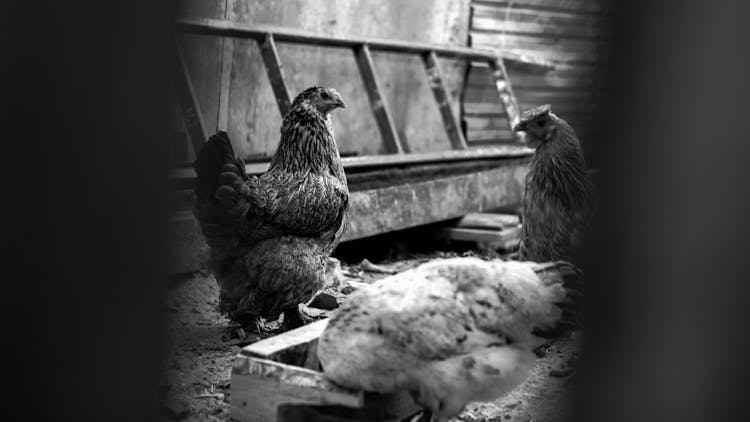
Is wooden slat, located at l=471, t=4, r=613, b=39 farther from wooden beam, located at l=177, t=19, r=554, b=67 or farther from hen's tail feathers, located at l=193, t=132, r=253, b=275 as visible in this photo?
hen's tail feathers, located at l=193, t=132, r=253, b=275

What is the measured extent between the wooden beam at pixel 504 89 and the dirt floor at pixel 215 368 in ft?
12.4

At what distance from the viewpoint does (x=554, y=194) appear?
381 centimetres

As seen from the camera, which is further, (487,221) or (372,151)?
(372,151)

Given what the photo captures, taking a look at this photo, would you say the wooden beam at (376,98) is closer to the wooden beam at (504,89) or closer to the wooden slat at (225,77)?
the wooden slat at (225,77)

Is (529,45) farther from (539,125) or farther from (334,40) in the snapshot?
(539,125)

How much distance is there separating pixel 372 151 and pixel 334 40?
5.99 feet

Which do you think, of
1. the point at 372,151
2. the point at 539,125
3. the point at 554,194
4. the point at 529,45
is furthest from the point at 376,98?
the point at 529,45

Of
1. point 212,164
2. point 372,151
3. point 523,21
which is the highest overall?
point 523,21

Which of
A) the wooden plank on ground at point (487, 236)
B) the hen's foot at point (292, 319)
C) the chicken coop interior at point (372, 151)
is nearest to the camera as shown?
the chicken coop interior at point (372, 151)

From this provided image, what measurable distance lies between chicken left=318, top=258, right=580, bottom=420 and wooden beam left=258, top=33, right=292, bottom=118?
3.14 m

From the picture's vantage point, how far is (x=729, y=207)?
2.78 feet

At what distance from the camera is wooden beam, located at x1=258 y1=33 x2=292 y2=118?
543 centimetres

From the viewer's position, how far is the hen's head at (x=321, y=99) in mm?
4039

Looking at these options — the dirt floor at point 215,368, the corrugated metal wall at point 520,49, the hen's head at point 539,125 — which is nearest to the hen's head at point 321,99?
the hen's head at point 539,125
